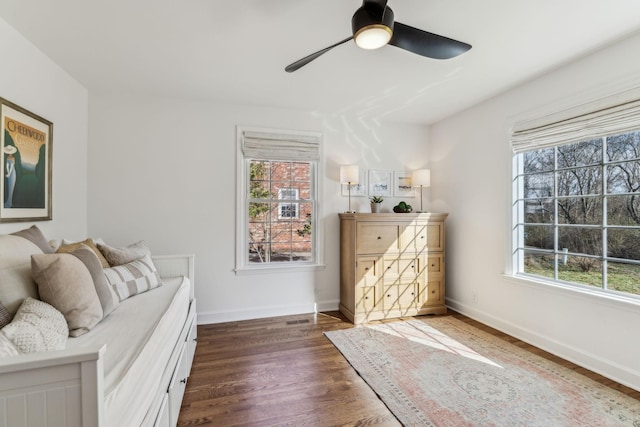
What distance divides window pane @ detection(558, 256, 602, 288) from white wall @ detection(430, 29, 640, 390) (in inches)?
7.1

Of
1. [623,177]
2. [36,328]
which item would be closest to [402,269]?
[623,177]

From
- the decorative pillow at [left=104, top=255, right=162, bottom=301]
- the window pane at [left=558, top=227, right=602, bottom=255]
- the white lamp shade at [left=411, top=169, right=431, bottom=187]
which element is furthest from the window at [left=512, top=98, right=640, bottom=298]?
the decorative pillow at [left=104, top=255, right=162, bottom=301]

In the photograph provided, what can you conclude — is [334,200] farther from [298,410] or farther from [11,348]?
[11,348]

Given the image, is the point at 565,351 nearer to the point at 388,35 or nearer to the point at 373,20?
the point at 388,35

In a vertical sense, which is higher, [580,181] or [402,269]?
[580,181]

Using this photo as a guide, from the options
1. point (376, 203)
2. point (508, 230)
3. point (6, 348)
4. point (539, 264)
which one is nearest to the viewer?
point (6, 348)

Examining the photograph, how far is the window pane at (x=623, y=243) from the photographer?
2.14 m

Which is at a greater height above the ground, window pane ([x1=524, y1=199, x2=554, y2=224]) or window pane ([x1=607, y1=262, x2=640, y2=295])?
window pane ([x1=524, y1=199, x2=554, y2=224])

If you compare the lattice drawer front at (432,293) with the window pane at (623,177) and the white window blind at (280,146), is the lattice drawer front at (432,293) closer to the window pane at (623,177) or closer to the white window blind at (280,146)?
the window pane at (623,177)

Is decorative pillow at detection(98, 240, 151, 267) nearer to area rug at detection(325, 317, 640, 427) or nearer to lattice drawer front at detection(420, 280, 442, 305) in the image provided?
area rug at detection(325, 317, 640, 427)

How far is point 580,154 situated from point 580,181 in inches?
9.0

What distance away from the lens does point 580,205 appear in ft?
8.18

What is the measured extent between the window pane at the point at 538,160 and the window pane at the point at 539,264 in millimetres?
819

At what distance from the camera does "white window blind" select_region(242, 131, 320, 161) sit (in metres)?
3.41
